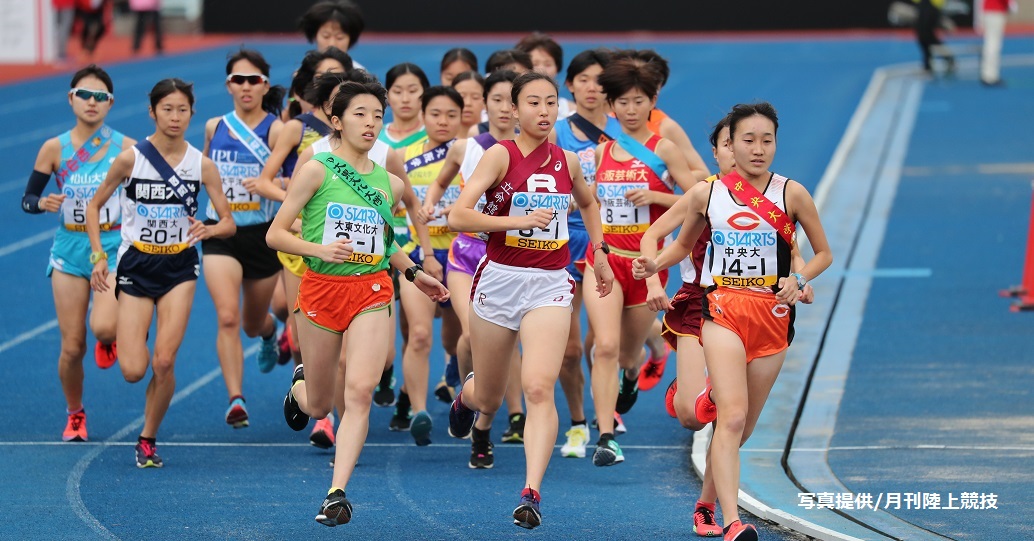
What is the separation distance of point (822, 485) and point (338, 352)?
109 inches

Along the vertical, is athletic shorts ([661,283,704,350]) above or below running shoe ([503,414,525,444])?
above

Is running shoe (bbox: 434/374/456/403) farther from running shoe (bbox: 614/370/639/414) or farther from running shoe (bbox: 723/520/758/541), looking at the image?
running shoe (bbox: 723/520/758/541)

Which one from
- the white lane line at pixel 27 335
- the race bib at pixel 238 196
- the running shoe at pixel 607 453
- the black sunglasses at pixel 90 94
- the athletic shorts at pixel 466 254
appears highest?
the black sunglasses at pixel 90 94

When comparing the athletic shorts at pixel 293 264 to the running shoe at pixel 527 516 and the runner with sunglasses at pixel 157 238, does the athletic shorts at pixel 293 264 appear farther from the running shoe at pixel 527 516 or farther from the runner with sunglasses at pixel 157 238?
the running shoe at pixel 527 516

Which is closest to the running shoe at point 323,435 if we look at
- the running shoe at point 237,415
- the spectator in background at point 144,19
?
the running shoe at point 237,415

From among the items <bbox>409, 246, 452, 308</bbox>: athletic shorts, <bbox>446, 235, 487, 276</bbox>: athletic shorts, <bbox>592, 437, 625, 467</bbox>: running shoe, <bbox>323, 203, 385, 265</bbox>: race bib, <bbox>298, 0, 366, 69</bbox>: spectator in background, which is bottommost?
<bbox>592, 437, 625, 467</bbox>: running shoe

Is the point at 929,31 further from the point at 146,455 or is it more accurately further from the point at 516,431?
the point at 146,455

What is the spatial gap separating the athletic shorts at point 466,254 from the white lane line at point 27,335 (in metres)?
4.63

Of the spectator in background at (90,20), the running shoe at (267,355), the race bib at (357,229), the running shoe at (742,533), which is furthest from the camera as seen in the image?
the spectator in background at (90,20)

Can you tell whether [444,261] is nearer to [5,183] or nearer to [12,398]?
[12,398]

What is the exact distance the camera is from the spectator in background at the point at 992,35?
30.1m

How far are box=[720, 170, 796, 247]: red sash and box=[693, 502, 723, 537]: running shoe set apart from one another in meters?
1.37

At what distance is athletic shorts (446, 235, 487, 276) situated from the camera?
9.42 meters

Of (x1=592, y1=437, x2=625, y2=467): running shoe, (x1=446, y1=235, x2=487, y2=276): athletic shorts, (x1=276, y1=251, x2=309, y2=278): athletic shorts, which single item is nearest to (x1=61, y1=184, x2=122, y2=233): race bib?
(x1=276, y1=251, x2=309, y2=278): athletic shorts
